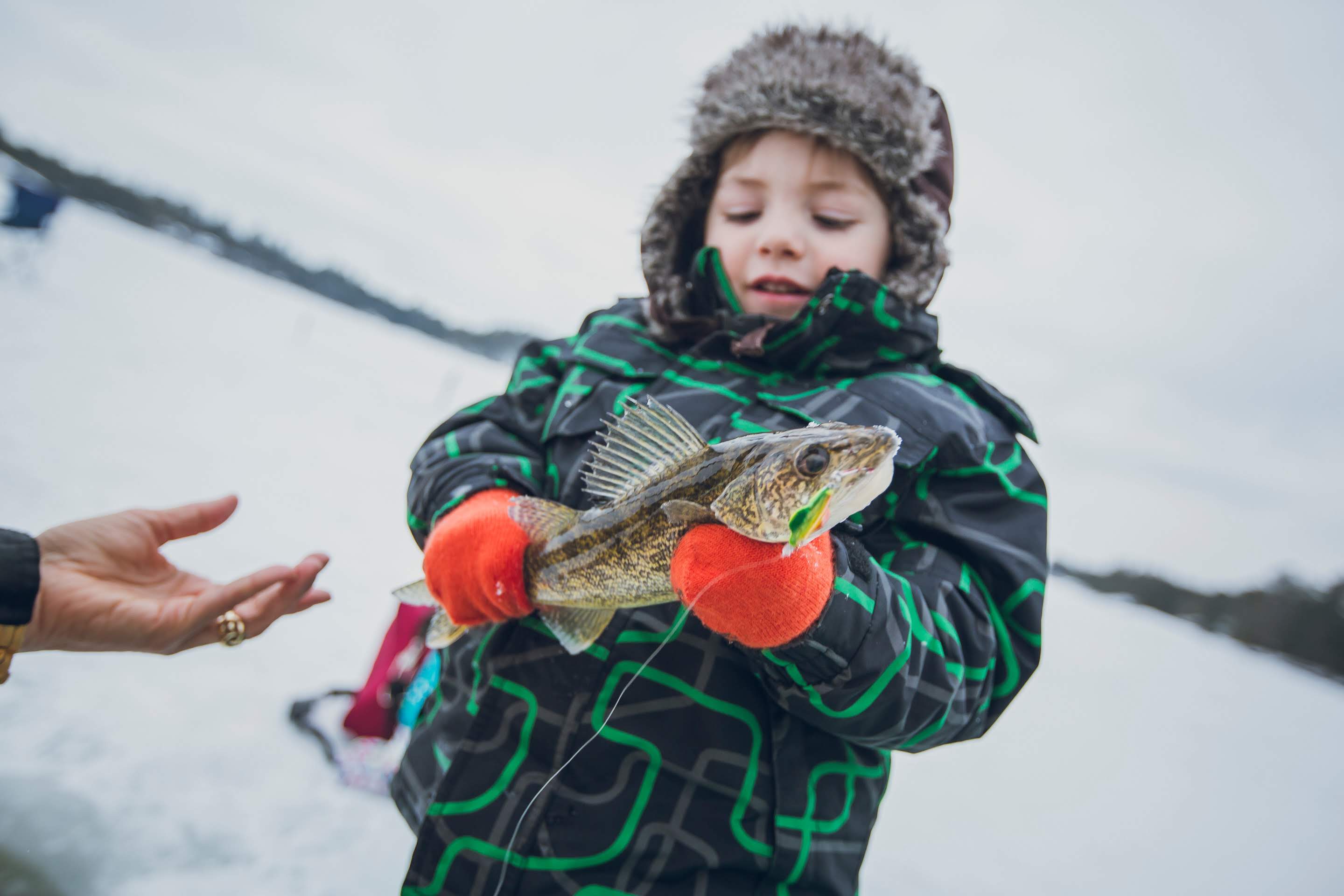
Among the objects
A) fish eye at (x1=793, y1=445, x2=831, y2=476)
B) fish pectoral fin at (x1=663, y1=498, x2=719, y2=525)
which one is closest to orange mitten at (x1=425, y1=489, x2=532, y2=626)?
fish pectoral fin at (x1=663, y1=498, x2=719, y2=525)

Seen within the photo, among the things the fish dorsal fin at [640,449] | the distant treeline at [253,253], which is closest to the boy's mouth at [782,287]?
the fish dorsal fin at [640,449]

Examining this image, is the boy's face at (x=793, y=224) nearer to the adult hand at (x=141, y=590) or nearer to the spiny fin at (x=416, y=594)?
the spiny fin at (x=416, y=594)

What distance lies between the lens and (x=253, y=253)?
195 feet

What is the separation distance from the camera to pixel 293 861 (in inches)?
108

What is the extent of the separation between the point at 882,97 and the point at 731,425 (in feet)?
4.44

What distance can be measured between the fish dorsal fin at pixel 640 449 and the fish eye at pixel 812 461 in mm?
285

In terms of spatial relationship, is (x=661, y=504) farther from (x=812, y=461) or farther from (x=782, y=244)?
(x=782, y=244)

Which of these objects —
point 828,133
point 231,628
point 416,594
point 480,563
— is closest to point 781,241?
point 828,133

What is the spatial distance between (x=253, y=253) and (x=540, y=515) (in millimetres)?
71115

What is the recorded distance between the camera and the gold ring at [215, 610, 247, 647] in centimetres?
240

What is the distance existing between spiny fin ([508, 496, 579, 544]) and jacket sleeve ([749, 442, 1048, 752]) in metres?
0.62

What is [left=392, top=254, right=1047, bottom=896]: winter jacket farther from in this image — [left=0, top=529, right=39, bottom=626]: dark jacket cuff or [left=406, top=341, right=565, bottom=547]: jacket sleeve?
[left=0, top=529, right=39, bottom=626]: dark jacket cuff

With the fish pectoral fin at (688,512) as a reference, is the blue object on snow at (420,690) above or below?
below

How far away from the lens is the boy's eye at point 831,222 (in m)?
2.19
